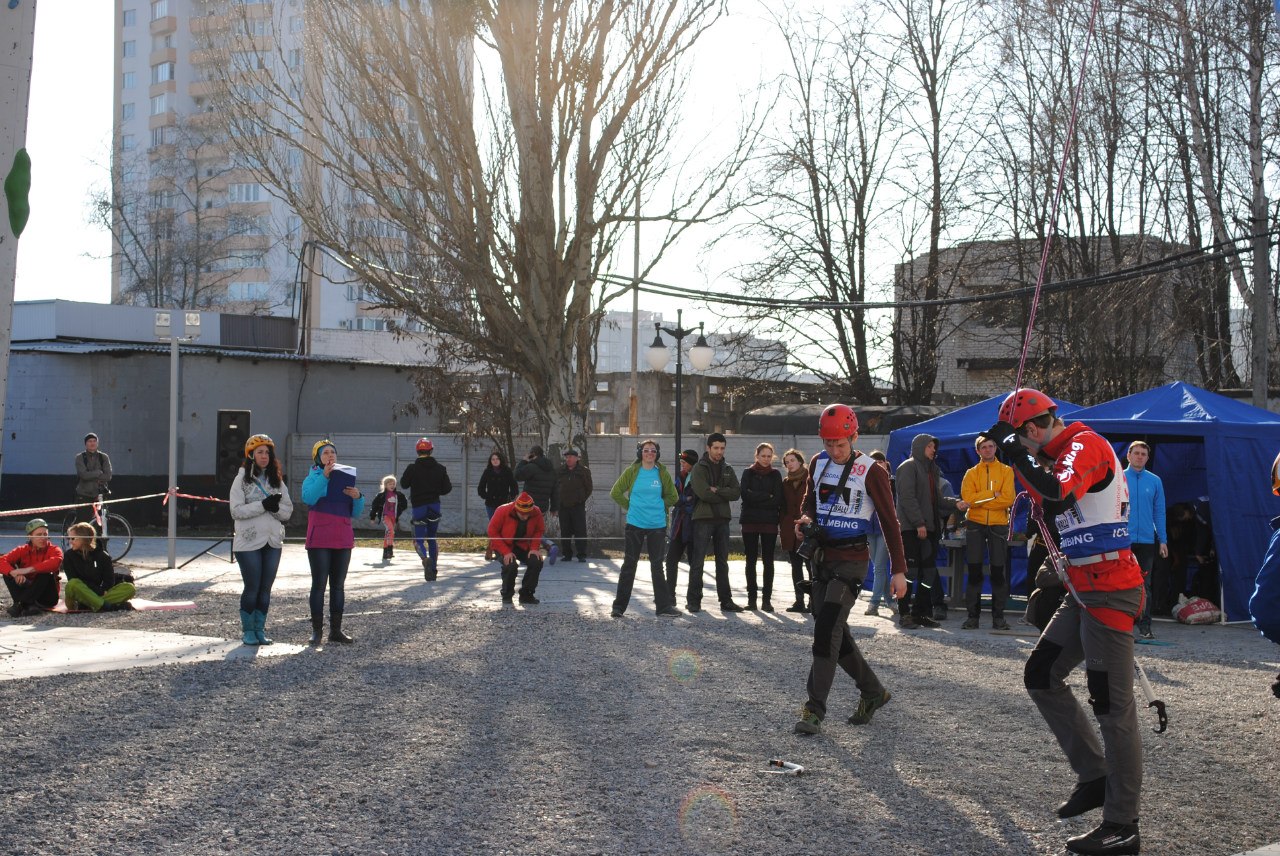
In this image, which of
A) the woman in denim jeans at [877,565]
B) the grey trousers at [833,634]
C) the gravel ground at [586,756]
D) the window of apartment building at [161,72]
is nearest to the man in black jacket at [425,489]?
the woman in denim jeans at [877,565]

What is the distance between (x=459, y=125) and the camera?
2178 cm

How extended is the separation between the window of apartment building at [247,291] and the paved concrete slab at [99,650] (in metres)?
75.6

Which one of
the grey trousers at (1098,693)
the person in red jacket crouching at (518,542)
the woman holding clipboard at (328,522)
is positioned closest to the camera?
the grey trousers at (1098,693)

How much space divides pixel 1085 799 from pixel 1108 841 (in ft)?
1.57

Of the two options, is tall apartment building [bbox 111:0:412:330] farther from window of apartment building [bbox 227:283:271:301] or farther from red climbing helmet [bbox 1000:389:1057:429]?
red climbing helmet [bbox 1000:389:1057:429]

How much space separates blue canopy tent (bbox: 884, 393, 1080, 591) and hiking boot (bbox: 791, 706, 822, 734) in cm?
770

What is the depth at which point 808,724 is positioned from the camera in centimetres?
723

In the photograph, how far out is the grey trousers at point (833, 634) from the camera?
737cm

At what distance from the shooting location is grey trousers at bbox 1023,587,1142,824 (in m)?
5.26

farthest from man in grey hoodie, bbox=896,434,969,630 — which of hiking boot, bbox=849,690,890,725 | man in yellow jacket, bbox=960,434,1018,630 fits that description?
hiking boot, bbox=849,690,890,725

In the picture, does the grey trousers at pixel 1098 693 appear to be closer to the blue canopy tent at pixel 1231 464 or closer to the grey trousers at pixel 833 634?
the grey trousers at pixel 833 634

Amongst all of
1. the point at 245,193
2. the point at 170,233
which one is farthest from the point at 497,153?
the point at 245,193

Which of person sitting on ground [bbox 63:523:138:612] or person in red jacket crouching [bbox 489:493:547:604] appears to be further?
person in red jacket crouching [bbox 489:493:547:604]

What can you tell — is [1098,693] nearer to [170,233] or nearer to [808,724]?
[808,724]
